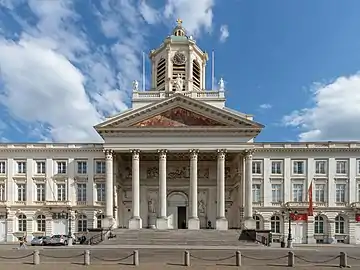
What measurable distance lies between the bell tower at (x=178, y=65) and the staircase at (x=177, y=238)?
79.1 feet

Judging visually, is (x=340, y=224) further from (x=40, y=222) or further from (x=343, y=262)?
(x=40, y=222)

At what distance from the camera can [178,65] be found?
69.8m

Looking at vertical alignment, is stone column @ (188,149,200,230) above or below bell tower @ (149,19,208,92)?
below

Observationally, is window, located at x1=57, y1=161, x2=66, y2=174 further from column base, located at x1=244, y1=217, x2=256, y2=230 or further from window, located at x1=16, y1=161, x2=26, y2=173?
column base, located at x1=244, y1=217, x2=256, y2=230

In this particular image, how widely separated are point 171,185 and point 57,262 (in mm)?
34795

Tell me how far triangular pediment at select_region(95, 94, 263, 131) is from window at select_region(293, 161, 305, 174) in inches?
368

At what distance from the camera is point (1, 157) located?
197 feet

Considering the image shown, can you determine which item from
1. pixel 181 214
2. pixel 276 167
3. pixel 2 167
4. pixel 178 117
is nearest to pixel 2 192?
pixel 2 167

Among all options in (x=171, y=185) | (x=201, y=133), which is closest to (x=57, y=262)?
(x=201, y=133)

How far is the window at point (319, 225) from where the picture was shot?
192ft

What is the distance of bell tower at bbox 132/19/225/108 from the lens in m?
63.5

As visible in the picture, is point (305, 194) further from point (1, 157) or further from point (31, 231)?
point (1, 157)

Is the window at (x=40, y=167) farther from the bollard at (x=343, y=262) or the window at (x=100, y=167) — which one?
the bollard at (x=343, y=262)

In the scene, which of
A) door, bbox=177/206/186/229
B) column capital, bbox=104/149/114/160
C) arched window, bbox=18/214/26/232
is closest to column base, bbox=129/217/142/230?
column capital, bbox=104/149/114/160
